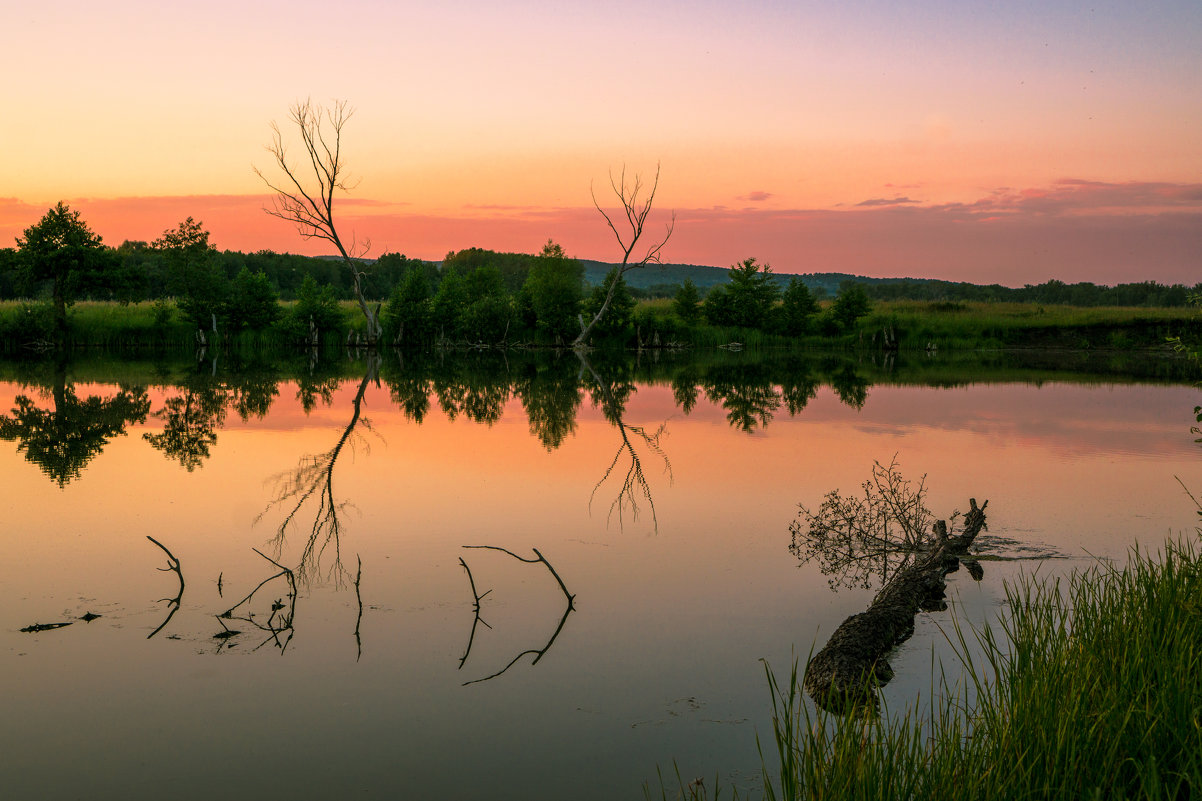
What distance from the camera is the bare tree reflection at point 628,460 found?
33.4 feet

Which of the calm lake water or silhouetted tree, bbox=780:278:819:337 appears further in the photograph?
silhouetted tree, bbox=780:278:819:337

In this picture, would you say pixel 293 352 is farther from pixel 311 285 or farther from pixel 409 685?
pixel 409 685

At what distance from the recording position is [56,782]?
14.0ft

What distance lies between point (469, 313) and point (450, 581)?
45.4 metres

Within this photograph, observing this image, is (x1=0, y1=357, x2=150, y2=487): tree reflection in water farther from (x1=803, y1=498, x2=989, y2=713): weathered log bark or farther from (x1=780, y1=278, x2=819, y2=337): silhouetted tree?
(x1=780, y1=278, x2=819, y2=337): silhouetted tree

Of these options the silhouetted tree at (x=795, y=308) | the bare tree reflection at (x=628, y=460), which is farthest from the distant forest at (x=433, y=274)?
the bare tree reflection at (x=628, y=460)

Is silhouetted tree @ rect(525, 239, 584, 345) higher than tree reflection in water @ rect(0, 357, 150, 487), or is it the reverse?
silhouetted tree @ rect(525, 239, 584, 345)

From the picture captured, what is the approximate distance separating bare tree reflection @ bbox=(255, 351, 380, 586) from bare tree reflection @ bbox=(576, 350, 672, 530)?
277 cm

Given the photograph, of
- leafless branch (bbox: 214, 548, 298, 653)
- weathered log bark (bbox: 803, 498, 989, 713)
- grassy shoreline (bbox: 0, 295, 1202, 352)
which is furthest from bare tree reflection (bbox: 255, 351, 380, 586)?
grassy shoreline (bbox: 0, 295, 1202, 352)

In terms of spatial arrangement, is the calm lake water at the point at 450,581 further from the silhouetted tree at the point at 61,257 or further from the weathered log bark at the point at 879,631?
the silhouetted tree at the point at 61,257

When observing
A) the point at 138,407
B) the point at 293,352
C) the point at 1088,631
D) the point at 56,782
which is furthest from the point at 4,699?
the point at 293,352

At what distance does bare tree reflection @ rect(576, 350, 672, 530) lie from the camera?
10.2 m

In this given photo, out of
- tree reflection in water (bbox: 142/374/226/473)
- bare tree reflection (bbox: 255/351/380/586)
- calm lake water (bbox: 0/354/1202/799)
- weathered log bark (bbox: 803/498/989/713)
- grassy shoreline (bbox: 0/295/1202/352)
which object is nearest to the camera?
calm lake water (bbox: 0/354/1202/799)

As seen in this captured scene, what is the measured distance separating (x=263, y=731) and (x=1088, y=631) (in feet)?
14.3
